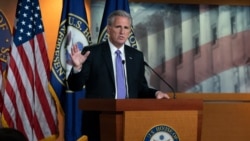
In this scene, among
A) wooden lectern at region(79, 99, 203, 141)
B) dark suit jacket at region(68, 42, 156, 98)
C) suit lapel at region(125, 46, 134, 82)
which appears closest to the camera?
wooden lectern at region(79, 99, 203, 141)

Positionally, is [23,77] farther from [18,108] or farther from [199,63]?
[199,63]

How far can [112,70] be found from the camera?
9.17ft

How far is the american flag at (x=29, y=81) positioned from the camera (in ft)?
14.8

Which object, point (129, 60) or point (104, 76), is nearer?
point (104, 76)

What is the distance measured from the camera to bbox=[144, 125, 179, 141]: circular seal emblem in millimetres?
2252

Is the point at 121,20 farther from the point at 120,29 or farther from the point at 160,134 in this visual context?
the point at 160,134

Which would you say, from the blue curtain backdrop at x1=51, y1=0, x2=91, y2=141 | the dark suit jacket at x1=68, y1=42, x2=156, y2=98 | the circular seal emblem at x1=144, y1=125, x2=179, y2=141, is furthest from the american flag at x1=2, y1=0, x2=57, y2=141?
the circular seal emblem at x1=144, y1=125, x2=179, y2=141

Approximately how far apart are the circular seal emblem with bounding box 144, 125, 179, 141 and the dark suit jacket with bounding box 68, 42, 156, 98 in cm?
57

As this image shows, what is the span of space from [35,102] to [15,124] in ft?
1.02

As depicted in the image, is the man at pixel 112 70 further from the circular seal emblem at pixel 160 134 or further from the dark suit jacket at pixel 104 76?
the circular seal emblem at pixel 160 134

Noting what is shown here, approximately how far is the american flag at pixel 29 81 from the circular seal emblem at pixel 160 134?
255 cm

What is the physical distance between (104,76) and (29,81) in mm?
2014

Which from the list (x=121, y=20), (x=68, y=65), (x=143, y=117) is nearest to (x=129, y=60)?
(x=121, y=20)

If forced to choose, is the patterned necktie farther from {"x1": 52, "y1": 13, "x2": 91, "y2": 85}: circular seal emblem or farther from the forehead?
{"x1": 52, "y1": 13, "x2": 91, "y2": 85}: circular seal emblem
